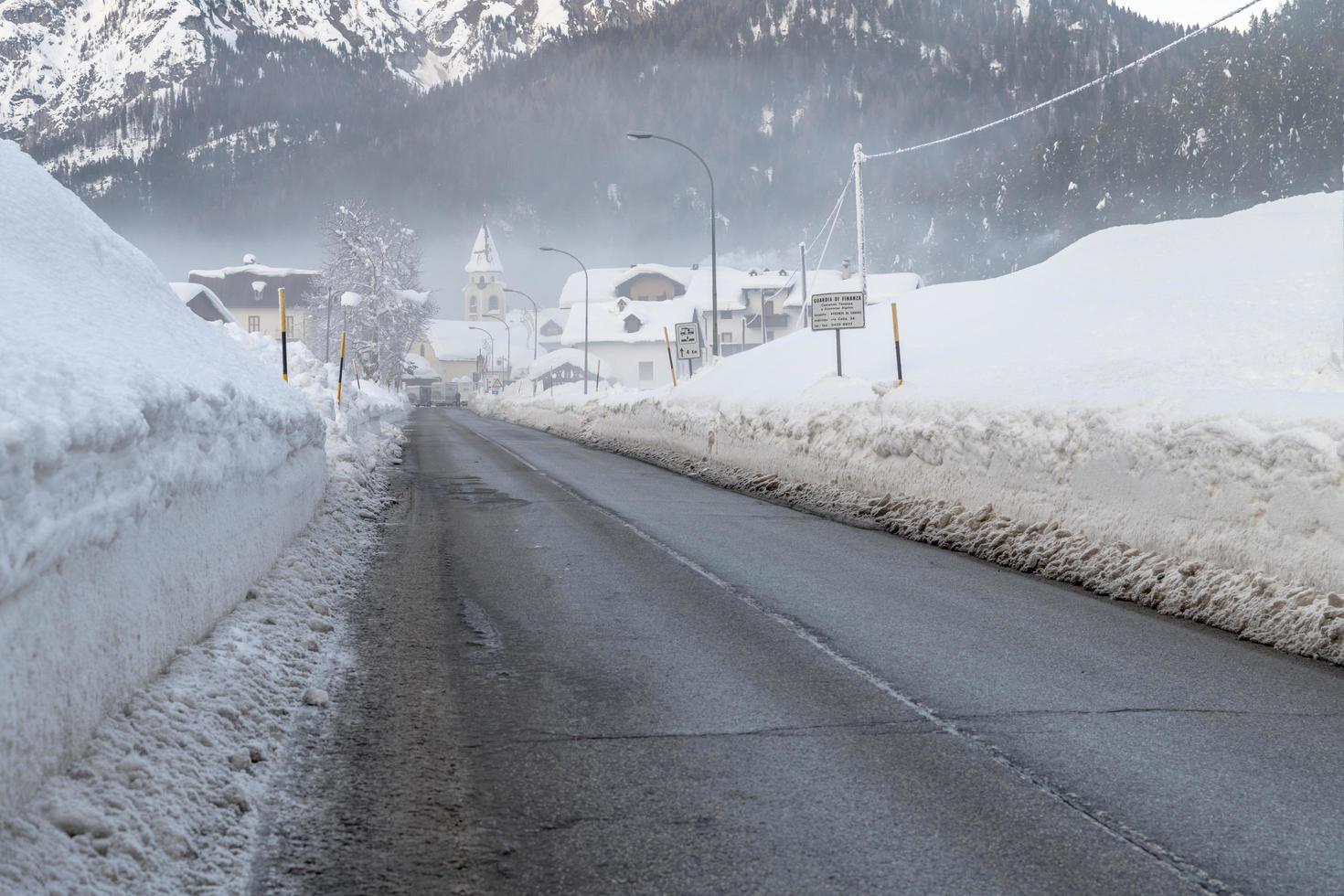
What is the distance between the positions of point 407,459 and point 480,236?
154442 mm

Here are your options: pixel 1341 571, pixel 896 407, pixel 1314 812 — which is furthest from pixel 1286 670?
pixel 896 407

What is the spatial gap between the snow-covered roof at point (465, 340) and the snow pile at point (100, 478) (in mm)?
129152

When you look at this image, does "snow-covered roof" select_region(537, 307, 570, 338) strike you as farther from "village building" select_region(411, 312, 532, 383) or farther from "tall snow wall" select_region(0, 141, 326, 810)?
"tall snow wall" select_region(0, 141, 326, 810)

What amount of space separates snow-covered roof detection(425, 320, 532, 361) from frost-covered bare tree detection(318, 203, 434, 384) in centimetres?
5474

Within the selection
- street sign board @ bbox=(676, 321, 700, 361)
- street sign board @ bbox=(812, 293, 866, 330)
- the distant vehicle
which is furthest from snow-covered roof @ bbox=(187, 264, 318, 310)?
street sign board @ bbox=(812, 293, 866, 330)

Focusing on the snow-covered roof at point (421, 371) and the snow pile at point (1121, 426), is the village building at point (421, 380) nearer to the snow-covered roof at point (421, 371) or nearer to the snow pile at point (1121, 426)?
the snow-covered roof at point (421, 371)

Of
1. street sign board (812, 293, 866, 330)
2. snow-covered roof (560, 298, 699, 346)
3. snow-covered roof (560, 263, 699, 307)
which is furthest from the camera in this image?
snow-covered roof (560, 263, 699, 307)

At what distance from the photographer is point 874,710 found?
547 cm

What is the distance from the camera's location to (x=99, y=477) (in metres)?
3.90

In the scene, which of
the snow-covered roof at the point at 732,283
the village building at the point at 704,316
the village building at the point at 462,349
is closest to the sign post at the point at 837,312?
the snow-covered roof at the point at 732,283

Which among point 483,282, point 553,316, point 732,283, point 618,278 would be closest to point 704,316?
point 732,283

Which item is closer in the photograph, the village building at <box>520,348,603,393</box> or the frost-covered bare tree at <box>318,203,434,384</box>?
the frost-covered bare tree at <box>318,203,434,384</box>

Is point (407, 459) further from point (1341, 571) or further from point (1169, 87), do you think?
point (1169, 87)

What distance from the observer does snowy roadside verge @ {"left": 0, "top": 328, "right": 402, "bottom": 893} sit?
10.9 feet
